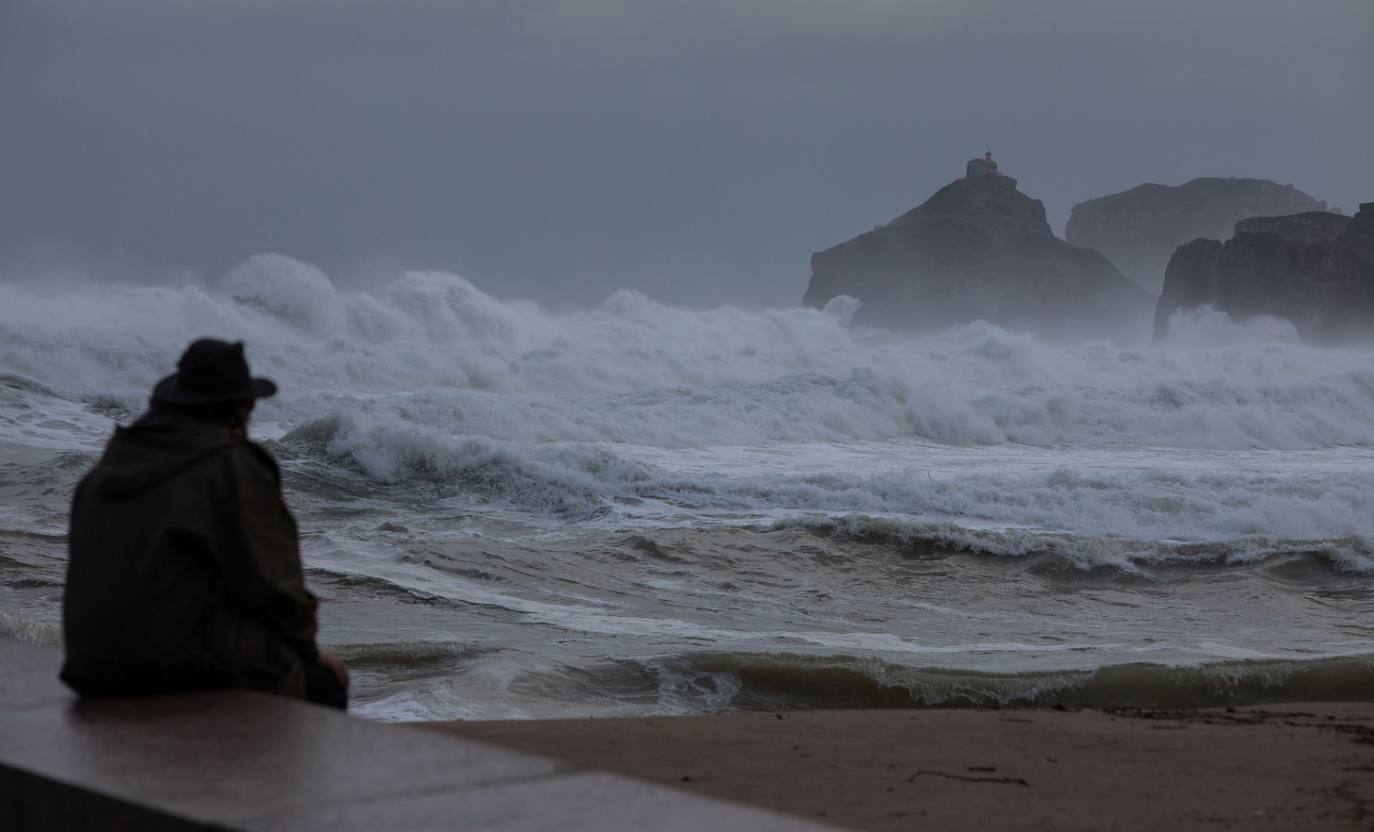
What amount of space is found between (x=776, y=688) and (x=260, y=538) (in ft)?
14.6

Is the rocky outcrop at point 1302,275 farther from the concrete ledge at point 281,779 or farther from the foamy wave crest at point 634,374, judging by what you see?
the concrete ledge at point 281,779

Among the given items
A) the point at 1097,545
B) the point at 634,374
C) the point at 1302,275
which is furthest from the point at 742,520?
the point at 1302,275

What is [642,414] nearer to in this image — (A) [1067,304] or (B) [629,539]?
(B) [629,539]

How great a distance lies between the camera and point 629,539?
12078mm

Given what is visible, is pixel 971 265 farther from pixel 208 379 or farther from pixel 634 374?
pixel 208 379

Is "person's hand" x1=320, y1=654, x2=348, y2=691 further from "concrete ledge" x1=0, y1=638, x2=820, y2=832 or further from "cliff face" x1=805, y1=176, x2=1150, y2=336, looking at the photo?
"cliff face" x1=805, y1=176, x2=1150, y2=336

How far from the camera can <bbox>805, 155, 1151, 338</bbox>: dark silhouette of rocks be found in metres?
131

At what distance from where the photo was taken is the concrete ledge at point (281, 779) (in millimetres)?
2201

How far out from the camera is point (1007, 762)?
4.80 metres

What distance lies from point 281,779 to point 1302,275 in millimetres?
87288

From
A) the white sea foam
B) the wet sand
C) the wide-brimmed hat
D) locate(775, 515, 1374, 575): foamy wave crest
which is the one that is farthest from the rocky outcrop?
the wide-brimmed hat

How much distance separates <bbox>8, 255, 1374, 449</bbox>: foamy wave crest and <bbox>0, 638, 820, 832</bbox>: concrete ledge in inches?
563

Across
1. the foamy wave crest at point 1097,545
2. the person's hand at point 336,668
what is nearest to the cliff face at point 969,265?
the foamy wave crest at point 1097,545

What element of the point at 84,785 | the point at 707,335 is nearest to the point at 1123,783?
the point at 84,785
